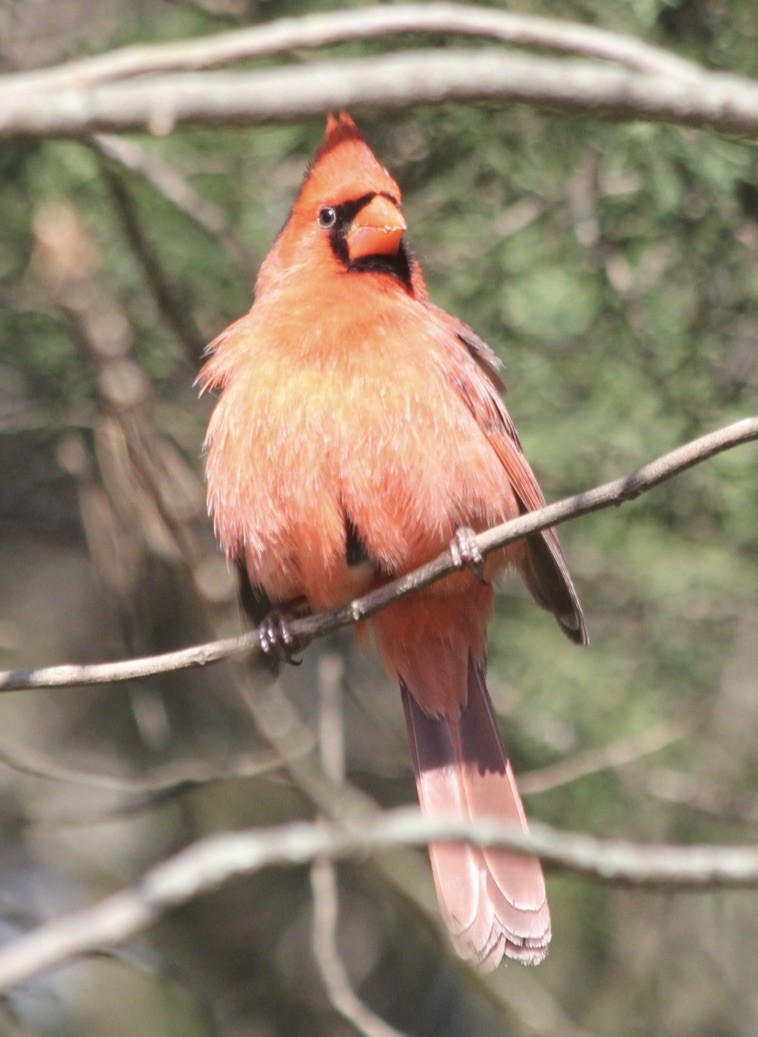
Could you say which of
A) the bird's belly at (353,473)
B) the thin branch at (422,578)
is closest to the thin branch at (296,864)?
the thin branch at (422,578)

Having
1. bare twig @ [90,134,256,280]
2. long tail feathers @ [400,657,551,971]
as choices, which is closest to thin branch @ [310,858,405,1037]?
long tail feathers @ [400,657,551,971]

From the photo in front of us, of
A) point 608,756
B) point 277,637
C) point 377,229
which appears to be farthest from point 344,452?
point 608,756

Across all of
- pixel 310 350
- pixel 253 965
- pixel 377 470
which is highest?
pixel 310 350

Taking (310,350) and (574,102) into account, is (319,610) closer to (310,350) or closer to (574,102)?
(310,350)

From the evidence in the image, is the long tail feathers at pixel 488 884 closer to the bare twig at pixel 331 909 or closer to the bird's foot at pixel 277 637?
the bare twig at pixel 331 909

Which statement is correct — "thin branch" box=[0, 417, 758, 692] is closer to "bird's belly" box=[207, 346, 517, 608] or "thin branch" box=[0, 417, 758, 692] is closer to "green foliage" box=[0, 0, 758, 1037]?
"bird's belly" box=[207, 346, 517, 608]

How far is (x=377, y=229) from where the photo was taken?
140 inches

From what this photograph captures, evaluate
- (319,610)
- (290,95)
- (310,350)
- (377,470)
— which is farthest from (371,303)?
(290,95)

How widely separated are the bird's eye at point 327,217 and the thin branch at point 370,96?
178 cm

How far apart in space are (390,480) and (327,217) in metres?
0.85

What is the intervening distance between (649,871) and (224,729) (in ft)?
10.3

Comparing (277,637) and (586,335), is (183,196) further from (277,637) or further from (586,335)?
(277,637)

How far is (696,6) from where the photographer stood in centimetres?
402

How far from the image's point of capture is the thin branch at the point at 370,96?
5.60 feet
